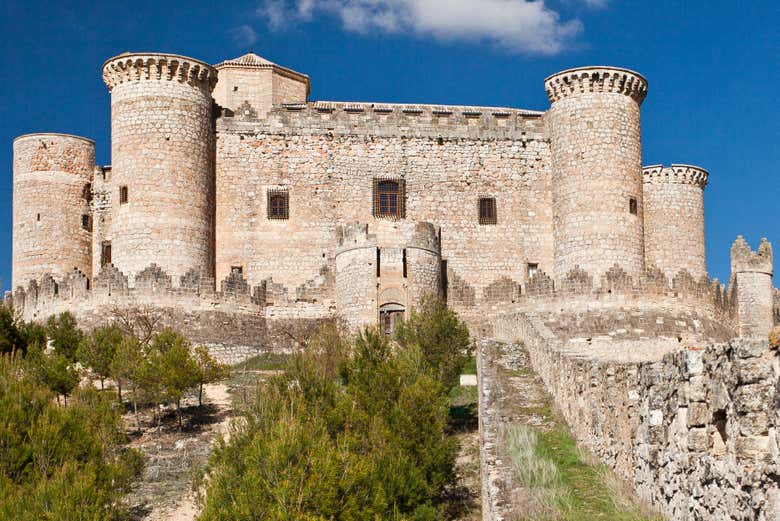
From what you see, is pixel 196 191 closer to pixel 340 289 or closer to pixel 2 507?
pixel 340 289

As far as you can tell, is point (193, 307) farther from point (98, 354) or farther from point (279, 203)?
point (98, 354)

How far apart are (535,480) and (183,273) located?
820 inches

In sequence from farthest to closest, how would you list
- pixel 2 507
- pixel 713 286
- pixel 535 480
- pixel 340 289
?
pixel 713 286 < pixel 340 289 < pixel 2 507 < pixel 535 480

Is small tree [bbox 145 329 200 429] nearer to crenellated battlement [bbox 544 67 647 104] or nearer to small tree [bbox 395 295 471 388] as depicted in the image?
small tree [bbox 395 295 471 388]

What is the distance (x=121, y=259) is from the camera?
31.7m

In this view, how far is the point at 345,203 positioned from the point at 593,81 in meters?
8.57

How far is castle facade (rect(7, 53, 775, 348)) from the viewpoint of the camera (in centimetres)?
3144

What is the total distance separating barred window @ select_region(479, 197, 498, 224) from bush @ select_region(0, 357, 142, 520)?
16.6m

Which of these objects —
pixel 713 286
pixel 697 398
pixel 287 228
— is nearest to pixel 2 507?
pixel 697 398

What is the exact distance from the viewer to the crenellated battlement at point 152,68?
3203 centimetres

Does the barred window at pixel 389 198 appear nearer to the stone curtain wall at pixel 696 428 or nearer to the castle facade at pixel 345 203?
the castle facade at pixel 345 203

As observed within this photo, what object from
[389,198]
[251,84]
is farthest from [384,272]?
[251,84]

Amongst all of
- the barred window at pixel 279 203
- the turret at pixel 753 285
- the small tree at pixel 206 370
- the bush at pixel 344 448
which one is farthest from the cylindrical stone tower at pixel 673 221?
the small tree at pixel 206 370

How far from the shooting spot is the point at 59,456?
Answer: 713 inches
